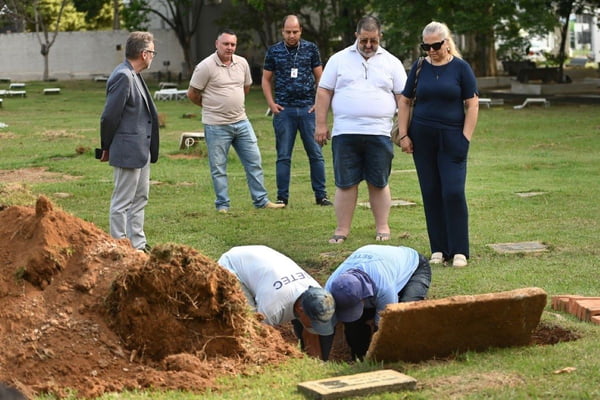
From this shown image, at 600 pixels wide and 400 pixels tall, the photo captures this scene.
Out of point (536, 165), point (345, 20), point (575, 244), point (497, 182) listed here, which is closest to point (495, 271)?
point (575, 244)

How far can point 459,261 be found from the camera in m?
9.16

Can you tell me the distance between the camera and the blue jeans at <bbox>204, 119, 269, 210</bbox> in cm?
1218

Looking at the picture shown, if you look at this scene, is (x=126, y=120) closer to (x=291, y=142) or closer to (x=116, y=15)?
(x=291, y=142)

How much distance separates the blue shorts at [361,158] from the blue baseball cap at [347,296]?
347 centimetres

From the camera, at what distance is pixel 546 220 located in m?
11.4

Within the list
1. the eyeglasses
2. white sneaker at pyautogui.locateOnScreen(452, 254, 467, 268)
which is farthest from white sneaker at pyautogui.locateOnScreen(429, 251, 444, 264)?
the eyeglasses

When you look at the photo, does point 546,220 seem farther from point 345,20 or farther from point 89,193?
point 345,20

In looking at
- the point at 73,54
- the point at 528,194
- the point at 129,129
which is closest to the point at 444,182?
the point at 129,129

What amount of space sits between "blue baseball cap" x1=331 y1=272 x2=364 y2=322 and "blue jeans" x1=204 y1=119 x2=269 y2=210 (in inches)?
217

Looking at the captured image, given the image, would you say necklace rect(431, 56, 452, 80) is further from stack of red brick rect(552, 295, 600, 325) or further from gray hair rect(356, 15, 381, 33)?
stack of red brick rect(552, 295, 600, 325)

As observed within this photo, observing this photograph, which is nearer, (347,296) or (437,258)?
(347,296)

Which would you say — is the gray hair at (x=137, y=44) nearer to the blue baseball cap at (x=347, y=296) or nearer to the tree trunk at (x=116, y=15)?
the blue baseball cap at (x=347, y=296)

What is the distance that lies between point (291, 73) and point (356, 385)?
7.39 m

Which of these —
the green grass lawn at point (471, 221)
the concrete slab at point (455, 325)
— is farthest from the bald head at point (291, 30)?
the concrete slab at point (455, 325)
